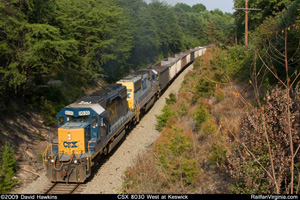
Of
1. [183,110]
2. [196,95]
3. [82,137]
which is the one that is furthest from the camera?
[196,95]

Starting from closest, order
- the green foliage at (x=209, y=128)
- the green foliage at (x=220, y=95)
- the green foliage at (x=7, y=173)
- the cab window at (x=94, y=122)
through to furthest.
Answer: the green foliage at (x=7, y=173) → the cab window at (x=94, y=122) → the green foliage at (x=209, y=128) → the green foliage at (x=220, y=95)

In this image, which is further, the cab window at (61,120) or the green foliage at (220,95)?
the green foliage at (220,95)

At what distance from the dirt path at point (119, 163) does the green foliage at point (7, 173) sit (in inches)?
23.8

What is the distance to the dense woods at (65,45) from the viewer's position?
1716 cm

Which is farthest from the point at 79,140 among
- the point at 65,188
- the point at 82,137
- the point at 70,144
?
the point at 65,188

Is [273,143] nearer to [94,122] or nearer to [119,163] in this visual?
[94,122]

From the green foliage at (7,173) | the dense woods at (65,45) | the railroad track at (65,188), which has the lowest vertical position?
the railroad track at (65,188)

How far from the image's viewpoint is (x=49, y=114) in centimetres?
2141

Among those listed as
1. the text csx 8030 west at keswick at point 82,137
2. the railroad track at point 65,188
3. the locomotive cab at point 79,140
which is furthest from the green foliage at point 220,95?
the railroad track at point 65,188

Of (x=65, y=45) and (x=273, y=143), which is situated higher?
(x=65, y=45)

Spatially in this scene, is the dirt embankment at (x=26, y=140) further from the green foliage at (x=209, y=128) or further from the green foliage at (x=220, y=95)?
the green foliage at (x=220, y=95)

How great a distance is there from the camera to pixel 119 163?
1451cm

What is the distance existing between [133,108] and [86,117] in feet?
23.9

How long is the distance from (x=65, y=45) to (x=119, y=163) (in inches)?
370
